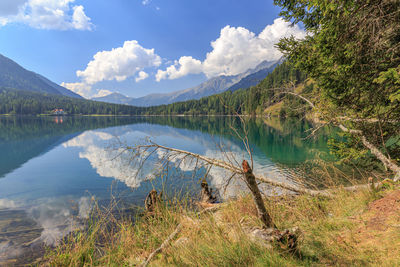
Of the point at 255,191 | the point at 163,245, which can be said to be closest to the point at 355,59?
the point at 255,191

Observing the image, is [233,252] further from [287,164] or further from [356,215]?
[287,164]

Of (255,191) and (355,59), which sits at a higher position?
(355,59)

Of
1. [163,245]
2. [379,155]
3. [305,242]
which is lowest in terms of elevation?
[163,245]

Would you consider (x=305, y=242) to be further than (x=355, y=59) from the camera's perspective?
No

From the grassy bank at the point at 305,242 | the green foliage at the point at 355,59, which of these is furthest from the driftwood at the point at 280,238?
the green foliage at the point at 355,59

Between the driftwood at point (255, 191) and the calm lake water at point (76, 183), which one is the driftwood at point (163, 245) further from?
the driftwood at point (255, 191)

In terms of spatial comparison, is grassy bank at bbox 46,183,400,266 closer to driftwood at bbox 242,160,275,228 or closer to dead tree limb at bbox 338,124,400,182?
driftwood at bbox 242,160,275,228

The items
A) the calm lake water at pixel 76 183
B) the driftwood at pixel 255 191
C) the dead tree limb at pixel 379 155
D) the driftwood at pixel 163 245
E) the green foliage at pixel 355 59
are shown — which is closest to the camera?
the driftwood at pixel 255 191

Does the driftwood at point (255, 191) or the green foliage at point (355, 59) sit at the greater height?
the green foliage at point (355, 59)

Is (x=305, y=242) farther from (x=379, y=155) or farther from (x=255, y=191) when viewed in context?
(x=379, y=155)

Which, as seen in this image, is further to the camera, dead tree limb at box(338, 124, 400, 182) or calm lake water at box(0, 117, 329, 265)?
calm lake water at box(0, 117, 329, 265)

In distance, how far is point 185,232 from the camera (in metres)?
5.12

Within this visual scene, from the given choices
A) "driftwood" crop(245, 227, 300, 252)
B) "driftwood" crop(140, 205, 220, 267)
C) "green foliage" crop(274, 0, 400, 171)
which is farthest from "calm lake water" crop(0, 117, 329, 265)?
"green foliage" crop(274, 0, 400, 171)

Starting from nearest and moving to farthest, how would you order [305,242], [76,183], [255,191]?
[255,191]
[305,242]
[76,183]
